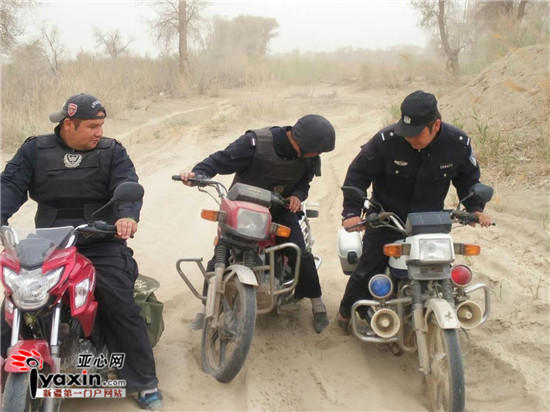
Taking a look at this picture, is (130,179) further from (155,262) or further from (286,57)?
(286,57)

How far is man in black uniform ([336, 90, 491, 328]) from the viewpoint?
4.06 meters

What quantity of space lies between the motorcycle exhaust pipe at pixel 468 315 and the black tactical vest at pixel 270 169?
5.16 feet

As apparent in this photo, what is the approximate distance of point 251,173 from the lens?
4.59m

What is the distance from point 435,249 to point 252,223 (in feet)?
3.72

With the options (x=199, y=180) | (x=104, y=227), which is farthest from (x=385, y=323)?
(x=104, y=227)

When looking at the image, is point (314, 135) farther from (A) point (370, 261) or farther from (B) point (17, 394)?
(B) point (17, 394)

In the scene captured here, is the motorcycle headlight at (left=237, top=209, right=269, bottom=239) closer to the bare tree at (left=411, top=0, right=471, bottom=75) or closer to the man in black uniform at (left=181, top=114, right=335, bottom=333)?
the man in black uniform at (left=181, top=114, right=335, bottom=333)

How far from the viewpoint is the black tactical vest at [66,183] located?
150 inches

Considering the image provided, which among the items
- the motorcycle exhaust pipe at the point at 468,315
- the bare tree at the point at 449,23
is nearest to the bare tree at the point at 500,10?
the bare tree at the point at 449,23

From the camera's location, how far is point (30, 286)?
9.62 feet

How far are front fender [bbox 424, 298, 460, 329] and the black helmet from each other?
1.34 m

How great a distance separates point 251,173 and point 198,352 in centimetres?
136

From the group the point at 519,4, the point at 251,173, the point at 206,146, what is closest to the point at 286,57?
the point at 519,4

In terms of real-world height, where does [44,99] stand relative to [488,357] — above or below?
above
